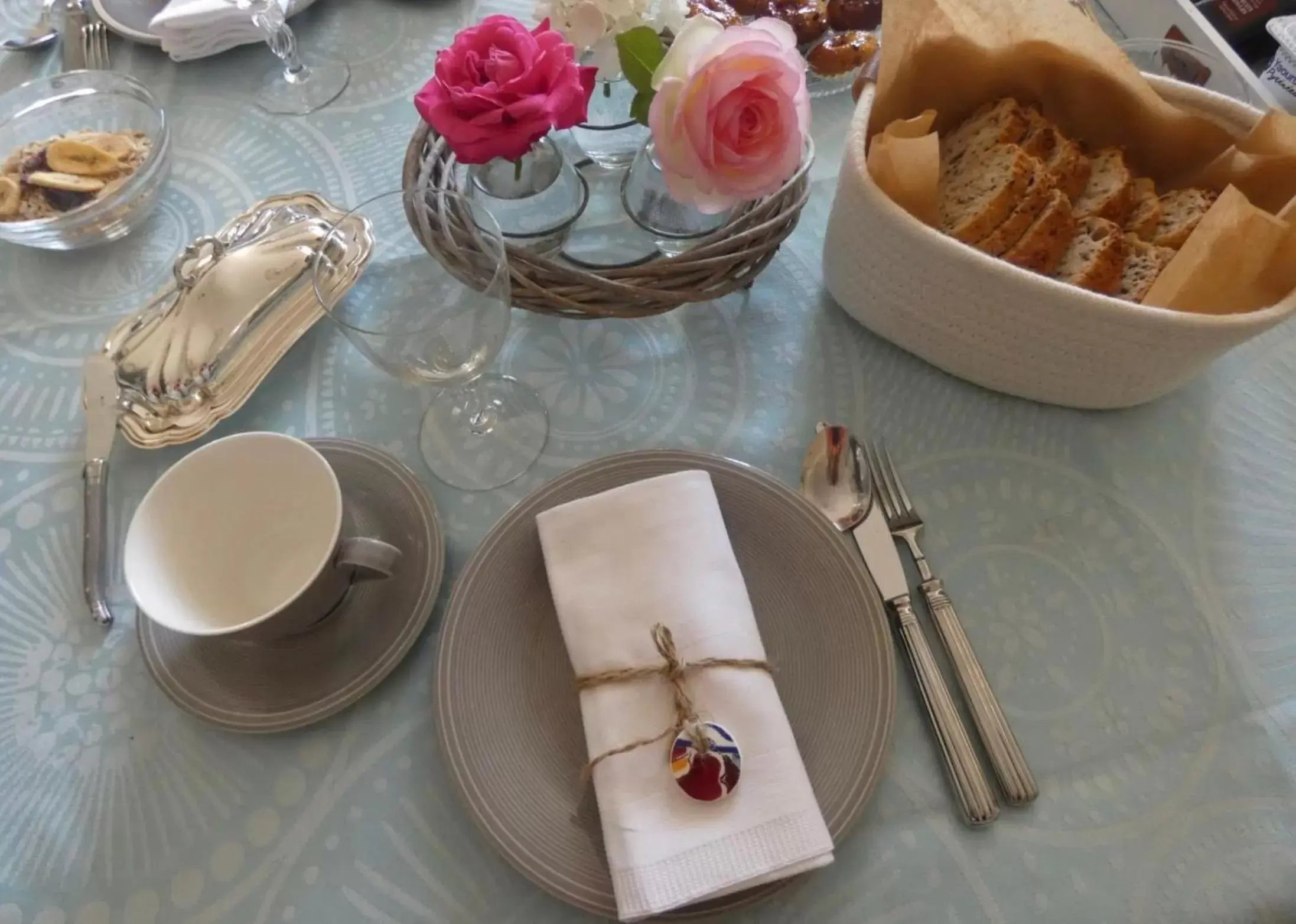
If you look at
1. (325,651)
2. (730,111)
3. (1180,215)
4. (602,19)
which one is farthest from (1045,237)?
(325,651)

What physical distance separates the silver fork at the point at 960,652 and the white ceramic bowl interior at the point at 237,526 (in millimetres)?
385

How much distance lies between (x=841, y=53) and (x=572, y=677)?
0.65 metres

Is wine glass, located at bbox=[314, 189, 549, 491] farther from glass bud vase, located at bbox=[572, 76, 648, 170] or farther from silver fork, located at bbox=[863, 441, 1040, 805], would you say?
silver fork, located at bbox=[863, 441, 1040, 805]

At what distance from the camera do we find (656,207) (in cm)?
67

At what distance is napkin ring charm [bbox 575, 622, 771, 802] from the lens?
0.44 meters

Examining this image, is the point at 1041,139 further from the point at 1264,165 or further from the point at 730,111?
the point at 730,111

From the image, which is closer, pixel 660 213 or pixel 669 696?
pixel 669 696

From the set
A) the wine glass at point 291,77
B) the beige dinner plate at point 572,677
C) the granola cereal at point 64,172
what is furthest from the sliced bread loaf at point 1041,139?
the granola cereal at point 64,172

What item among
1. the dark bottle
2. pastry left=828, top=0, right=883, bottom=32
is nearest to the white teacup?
pastry left=828, top=0, right=883, bottom=32

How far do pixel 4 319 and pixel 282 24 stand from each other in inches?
15.2

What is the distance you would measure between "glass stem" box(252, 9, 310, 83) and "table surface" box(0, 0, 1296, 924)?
155 mm

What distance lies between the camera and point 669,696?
18.8 inches

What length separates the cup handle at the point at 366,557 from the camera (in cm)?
49

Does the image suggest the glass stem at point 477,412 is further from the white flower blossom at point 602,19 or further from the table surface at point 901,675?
the white flower blossom at point 602,19
